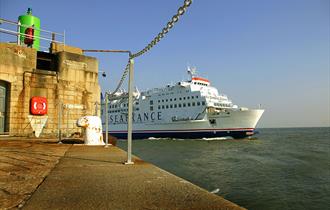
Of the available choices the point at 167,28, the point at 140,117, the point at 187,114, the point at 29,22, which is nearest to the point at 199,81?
the point at 187,114

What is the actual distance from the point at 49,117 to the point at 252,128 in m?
36.1

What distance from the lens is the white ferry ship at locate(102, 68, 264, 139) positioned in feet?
134

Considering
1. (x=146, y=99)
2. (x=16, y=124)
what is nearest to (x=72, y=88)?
(x=16, y=124)

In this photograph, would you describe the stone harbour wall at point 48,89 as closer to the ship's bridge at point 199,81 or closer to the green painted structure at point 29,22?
the green painted structure at point 29,22

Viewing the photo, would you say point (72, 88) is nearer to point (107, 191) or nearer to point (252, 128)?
point (107, 191)

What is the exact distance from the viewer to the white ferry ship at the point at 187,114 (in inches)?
1603

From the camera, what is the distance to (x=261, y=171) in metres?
13.0

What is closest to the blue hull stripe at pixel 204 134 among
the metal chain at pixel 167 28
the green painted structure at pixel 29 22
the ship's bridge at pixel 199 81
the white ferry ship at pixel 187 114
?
the white ferry ship at pixel 187 114

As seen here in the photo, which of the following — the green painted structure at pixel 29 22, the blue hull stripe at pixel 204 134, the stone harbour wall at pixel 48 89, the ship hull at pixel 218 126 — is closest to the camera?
the stone harbour wall at pixel 48 89

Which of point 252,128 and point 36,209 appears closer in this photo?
point 36,209

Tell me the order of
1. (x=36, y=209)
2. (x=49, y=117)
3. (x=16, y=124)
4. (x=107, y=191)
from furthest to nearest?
(x=49, y=117) → (x=16, y=124) → (x=107, y=191) → (x=36, y=209)

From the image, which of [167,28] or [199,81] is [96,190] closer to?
[167,28]

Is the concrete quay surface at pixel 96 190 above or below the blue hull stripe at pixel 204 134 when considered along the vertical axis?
above

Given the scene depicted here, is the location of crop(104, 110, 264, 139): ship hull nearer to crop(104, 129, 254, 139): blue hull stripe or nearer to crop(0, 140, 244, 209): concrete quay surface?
crop(104, 129, 254, 139): blue hull stripe
